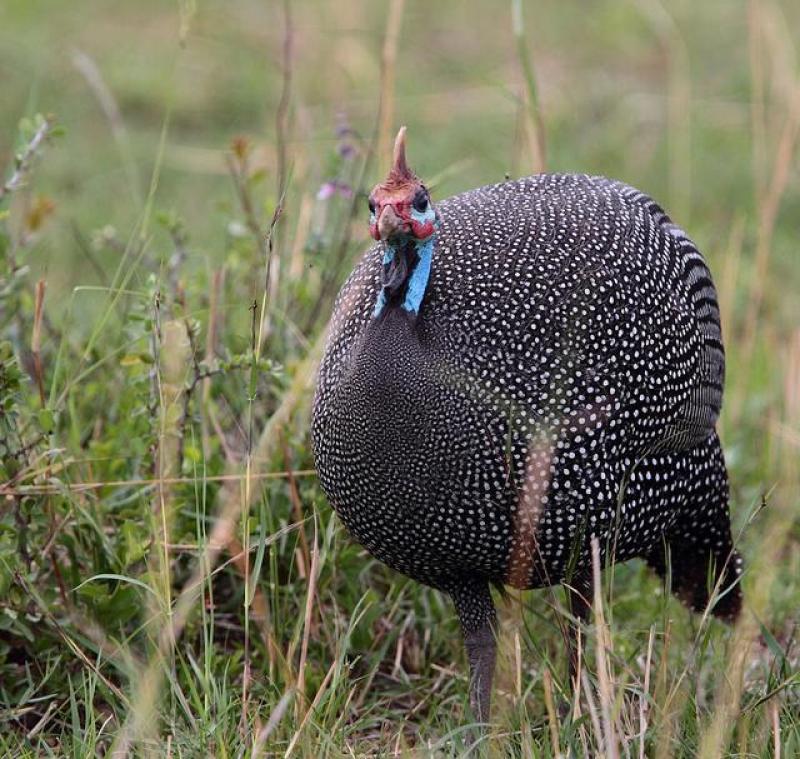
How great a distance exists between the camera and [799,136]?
18.6ft

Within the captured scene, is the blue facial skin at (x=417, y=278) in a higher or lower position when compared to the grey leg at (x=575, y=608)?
higher

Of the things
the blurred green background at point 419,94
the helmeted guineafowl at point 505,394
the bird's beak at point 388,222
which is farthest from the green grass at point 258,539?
the bird's beak at point 388,222

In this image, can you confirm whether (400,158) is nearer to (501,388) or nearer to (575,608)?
(501,388)

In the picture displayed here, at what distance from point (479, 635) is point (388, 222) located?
3.15 feet

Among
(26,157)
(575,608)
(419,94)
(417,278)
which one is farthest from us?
(419,94)

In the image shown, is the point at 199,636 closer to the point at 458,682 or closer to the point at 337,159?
the point at 458,682

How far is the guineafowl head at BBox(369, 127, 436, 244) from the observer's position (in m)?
2.51

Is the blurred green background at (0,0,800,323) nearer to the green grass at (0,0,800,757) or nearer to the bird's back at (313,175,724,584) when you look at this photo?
the green grass at (0,0,800,757)

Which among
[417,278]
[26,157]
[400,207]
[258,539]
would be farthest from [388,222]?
[26,157]

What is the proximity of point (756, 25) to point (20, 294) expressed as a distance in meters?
2.27

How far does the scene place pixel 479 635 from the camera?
2.99m

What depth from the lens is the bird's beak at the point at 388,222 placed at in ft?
8.19

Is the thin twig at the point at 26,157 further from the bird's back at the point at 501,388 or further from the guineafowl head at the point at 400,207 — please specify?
the guineafowl head at the point at 400,207

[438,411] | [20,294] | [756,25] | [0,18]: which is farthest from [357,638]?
[0,18]
